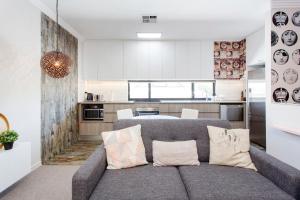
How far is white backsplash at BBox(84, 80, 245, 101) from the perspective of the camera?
659cm

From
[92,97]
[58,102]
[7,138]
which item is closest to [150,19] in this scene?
[58,102]

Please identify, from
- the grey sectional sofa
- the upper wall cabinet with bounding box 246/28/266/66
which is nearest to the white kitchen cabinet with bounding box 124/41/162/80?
the upper wall cabinet with bounding box 246/28/266/66

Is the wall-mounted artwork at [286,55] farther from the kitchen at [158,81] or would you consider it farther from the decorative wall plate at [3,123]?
the decorative wall plate at [3,123]

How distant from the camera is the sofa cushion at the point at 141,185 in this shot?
1677 millimetres

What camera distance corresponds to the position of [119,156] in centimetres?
226

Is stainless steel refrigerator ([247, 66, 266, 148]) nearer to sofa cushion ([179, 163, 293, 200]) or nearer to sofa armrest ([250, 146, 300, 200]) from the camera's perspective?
sofa armrest ([250, 146, 300, 200])

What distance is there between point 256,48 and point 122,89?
3703mm

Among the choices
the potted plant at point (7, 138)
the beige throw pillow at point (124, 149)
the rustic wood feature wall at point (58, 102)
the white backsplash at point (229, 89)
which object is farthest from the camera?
the white backsplash at point (229, 89)

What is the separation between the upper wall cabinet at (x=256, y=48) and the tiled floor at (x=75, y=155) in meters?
4.37

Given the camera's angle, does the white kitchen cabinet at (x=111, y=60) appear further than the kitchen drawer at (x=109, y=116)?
Yes

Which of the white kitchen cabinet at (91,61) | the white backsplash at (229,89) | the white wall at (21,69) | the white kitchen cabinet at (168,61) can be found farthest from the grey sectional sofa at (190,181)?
the white backsplash at (229,89)

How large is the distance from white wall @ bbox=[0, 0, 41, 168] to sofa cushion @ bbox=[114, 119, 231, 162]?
5.21 feet

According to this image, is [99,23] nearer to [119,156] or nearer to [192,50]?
[192,50]

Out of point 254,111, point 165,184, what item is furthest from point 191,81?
point 165,184
